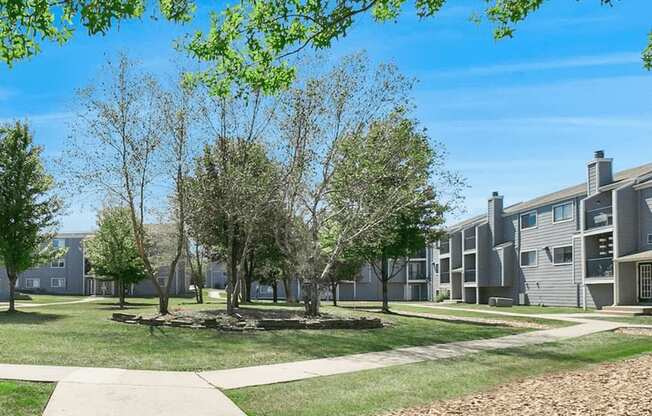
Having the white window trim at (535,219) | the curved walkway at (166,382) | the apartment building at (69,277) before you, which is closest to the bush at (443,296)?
the white window trim at (535,219)

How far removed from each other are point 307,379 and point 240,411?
9.15 feet

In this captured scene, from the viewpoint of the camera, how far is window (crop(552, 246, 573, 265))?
41.4 meters

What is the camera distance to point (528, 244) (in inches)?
1812

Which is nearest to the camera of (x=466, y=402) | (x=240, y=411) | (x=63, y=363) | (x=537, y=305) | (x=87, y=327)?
(x=240, y=411)

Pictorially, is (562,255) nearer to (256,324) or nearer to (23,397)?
(256,324)

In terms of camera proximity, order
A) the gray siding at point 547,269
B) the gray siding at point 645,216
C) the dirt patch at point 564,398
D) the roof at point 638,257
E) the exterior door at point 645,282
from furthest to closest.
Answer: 1. the gray siding at point 547,269
2. the exterior door at point 645,282
3. the gray siding at point 645,216
4. the roof at point 638,257
5. the dirt patch at point 564,398

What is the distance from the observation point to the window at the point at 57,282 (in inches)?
2867

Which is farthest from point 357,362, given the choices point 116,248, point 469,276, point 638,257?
point 469,276

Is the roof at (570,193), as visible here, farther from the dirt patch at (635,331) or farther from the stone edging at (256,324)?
the stone edging at (256,324)

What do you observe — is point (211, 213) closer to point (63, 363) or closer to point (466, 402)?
point (63, 363)

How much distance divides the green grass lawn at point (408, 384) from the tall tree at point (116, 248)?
2736 cm

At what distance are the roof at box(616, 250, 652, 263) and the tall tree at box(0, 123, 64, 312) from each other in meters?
26.4

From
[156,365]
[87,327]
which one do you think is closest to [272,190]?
[87,327]

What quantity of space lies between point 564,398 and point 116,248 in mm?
33355
